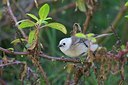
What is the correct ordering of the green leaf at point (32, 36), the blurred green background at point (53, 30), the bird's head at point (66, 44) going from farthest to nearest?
the blurred green background at point (53, 30) < the bird's head at point (66, 44) < the green leaf at point (32, 36)

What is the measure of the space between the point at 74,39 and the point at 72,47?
3cm

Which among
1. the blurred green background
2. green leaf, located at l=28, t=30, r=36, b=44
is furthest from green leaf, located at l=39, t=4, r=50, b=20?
the blurred green background

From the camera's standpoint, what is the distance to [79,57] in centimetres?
146

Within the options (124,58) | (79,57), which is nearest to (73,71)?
(79,57)

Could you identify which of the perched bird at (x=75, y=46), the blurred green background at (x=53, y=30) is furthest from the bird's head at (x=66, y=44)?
the blurred green background at (x=53, y=30)

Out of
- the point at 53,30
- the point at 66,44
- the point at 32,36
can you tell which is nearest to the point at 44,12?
the point at 32,36

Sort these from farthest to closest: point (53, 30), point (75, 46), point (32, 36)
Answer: point (53, 30), point (75, 46), point (32, 36)

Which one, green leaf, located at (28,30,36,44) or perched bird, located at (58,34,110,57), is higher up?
green leaf, located at (28,30,36,44)

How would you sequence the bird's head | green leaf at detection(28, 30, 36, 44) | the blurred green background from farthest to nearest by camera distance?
the blurred green background < the bird's head < green leaf at detection(28, 30, 36, 44)

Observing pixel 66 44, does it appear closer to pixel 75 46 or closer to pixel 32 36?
pixel 75 46

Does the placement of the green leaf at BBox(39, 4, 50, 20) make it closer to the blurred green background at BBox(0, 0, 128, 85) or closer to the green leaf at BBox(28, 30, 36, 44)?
the green leaf at BBox(28, 30, 36, 44)

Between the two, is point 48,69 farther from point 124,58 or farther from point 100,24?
point 124,58

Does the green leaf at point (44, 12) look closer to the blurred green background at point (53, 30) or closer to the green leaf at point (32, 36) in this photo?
the green leaf at point (32, 36)

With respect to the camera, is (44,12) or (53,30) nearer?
(44,12)
